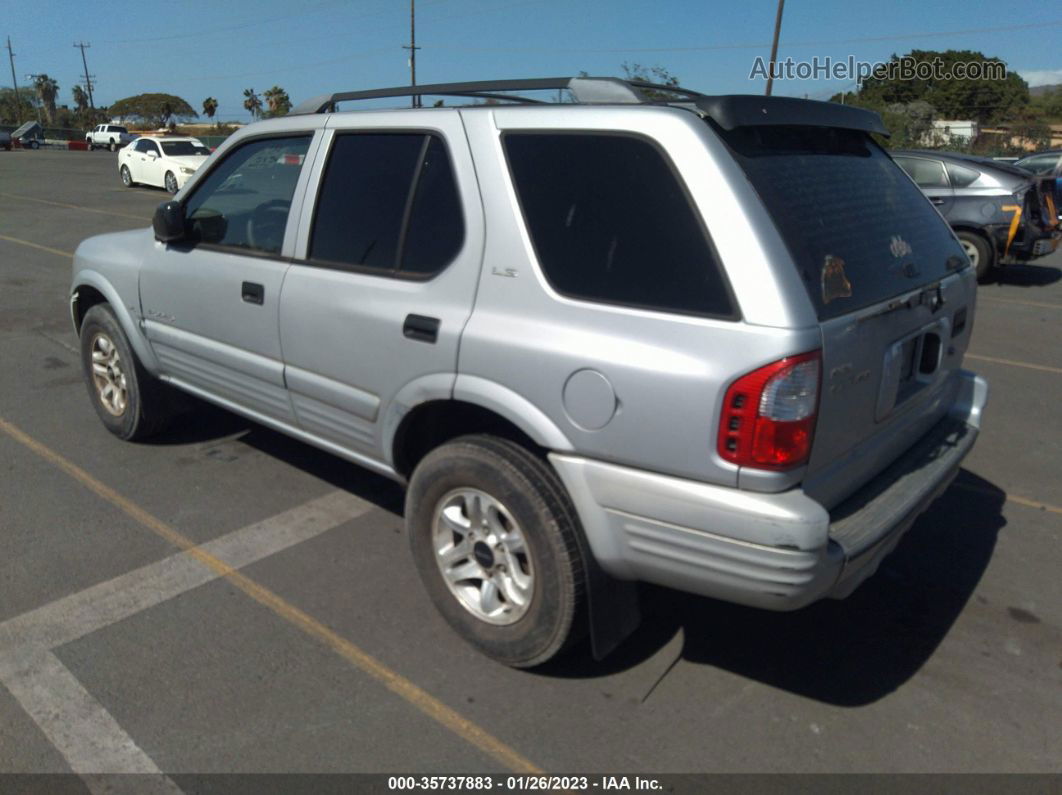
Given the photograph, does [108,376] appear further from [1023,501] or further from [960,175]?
[960,175]

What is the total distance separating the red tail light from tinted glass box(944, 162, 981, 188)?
10481mm

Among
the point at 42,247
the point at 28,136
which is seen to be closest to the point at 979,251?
the point at 42,247

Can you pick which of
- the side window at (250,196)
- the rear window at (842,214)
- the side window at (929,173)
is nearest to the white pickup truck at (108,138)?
the side window at (929,173)

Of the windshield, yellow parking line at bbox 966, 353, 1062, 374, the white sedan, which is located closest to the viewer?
yellow parking line at bbox 966, 353, 1062, 374

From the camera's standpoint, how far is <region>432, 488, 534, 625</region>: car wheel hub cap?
119 inches

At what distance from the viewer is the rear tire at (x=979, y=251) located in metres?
11.4

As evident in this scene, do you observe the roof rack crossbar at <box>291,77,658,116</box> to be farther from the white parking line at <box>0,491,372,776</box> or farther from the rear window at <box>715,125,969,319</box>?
the white parking line at <box>0,491,372,776</box>

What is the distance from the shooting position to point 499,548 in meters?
3.06

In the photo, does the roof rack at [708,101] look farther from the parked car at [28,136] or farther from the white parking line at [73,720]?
the parked car at [28,136]

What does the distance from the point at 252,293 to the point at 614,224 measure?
186cm

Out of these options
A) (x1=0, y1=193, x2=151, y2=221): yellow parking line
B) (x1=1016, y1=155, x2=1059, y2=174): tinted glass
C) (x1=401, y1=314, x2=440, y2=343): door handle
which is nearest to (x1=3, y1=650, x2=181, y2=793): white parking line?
(x1=401, y1=314, x2=440, y2=343): door handle

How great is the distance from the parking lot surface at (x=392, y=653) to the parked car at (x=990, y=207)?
7278 mm

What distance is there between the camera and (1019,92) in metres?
77.4

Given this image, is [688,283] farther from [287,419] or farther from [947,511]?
[947,511]
